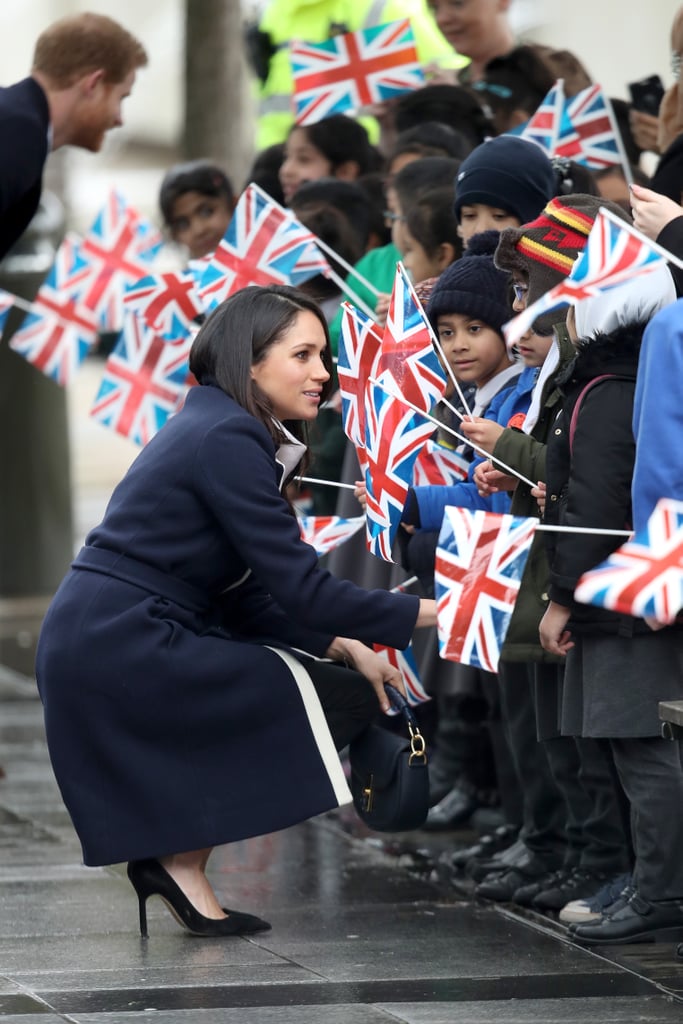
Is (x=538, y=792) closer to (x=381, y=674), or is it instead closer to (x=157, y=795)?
(x=381, y=674)

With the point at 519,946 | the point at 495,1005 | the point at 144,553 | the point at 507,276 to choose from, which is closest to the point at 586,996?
the point at 495,1005

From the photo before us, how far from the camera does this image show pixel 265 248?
679cm

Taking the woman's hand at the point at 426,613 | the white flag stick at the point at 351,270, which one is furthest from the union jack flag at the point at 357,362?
the white flag stick at the point at 351,270

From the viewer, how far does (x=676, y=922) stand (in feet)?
16.7

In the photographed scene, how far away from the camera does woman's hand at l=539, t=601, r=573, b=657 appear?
16.3 feet

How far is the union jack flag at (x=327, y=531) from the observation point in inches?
234

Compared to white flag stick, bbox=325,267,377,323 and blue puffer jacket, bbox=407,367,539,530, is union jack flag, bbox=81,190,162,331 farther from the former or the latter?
blue puffer jacket, bbox=407,367,539,530

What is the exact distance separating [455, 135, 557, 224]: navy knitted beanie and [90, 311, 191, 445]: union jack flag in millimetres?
1943

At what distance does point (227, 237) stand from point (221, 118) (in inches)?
254

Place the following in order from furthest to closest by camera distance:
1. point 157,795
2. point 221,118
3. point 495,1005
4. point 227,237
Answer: point 221,118 → point 227,237 → point 157,795 → point 495,1005

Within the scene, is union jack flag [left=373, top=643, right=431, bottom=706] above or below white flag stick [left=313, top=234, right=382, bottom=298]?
below

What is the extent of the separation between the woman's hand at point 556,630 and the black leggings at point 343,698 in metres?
0.55

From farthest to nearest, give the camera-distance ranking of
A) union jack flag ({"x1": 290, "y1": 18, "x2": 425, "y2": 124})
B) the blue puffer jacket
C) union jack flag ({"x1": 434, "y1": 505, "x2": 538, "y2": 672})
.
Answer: union jack flag ({"x1": 290, "y1": 18, "x2": 425, "y2": 124}) < the blue puffer jacket < union jack flag ({"x1": 434, "y1": 505, "x2": 538, "y2": 672})

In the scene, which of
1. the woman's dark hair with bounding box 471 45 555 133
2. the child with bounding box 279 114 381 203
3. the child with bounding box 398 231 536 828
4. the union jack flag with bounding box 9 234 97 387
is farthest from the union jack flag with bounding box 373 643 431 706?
the union jack flag with bounding box 9 234 97 387
